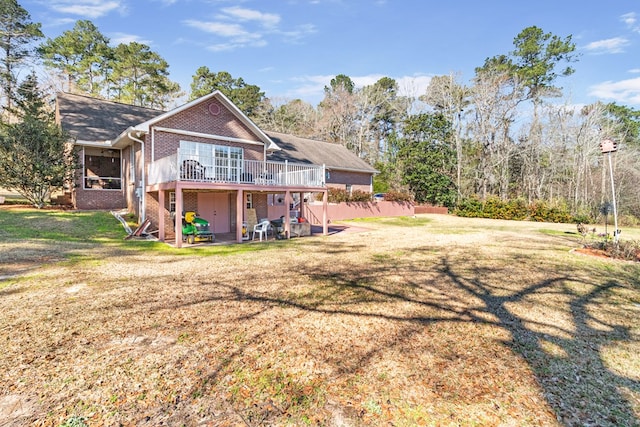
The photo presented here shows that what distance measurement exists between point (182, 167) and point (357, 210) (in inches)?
561

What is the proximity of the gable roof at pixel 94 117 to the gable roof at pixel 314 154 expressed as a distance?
28.8 feet

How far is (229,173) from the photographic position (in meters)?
12.3

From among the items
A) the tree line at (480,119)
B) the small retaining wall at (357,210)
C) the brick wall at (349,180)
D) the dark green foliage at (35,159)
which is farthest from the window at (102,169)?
the tree line at (480,119)

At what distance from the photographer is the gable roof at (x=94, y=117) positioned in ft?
53.9

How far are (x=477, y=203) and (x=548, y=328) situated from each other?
25.0 meters

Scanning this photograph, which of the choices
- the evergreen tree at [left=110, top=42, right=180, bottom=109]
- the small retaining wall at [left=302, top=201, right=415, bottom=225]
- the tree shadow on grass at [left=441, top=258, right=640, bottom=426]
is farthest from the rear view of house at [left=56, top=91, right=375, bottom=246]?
the evergreen tree at [left=110, top=42, right=180, bottom=109]

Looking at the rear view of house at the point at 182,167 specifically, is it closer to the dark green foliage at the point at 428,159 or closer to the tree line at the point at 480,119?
the dark green foliage at the point at 428,159

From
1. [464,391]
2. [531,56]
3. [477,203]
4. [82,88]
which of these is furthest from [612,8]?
[82,88]

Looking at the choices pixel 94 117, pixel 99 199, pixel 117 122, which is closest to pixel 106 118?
pixel 94 117

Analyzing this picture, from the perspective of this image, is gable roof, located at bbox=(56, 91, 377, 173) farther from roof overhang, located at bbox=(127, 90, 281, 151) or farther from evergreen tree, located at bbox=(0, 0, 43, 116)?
evergreen tree, located at bbox=(0, 0, 43, 116)

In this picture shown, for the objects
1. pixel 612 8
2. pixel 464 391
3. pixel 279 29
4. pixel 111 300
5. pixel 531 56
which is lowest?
pixel 464 391

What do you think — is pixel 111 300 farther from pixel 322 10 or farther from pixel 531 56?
pixel 531 56

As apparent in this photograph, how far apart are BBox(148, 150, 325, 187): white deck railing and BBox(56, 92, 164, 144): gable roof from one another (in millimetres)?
5841

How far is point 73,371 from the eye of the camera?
134 inches
